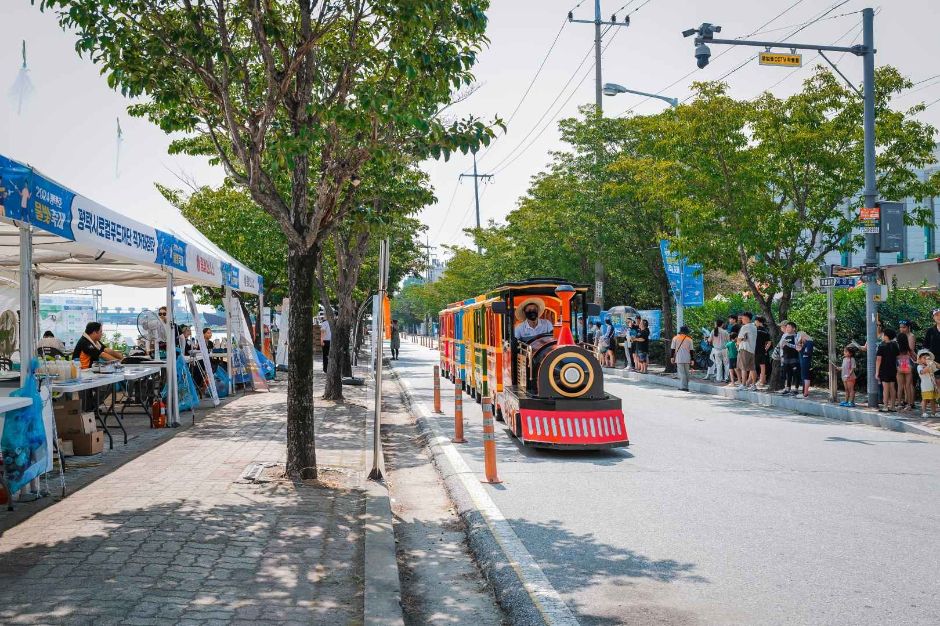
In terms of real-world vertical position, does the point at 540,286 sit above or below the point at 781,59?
below

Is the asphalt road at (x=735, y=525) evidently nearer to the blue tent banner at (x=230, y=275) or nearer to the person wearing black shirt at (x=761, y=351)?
the blue tent banner at (x=230, y=275)

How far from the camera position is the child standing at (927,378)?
46.8 ft

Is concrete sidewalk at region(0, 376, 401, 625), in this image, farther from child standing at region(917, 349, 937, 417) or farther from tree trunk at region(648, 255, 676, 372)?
tree trunk at region(648, 255, 676, 372)

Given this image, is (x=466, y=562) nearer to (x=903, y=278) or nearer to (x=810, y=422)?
(x=810, y=422)

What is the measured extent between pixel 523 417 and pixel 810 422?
21.6ft

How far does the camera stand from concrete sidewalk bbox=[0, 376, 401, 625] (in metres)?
4.75

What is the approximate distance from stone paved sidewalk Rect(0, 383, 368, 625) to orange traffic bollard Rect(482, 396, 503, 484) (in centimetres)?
148

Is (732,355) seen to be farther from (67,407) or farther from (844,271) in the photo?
(67,407)

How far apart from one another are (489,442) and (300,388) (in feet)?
7.12

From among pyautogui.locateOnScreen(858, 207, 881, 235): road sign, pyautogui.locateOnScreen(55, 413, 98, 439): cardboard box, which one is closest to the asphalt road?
pyautogui.locateOnScreen(858, 207, 881, 235): road sign

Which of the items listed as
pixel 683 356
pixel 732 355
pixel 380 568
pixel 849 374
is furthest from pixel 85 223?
pixel 732 355

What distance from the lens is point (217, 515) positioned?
6926mm

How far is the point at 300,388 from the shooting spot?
8.70 meters

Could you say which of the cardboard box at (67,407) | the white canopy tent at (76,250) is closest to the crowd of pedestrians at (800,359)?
the white canopy tent at (76,250)
